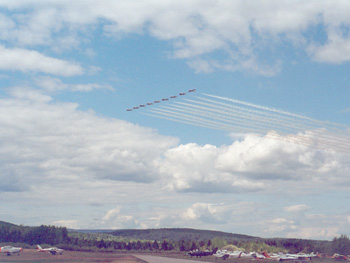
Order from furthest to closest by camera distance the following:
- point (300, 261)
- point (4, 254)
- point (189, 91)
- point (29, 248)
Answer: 1. point (29, 248)
2. point (4, 254)
3. point (300, 261)
4. point (189, 91)

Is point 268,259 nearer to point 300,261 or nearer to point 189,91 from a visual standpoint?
point 300,261

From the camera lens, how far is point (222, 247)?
195625 millimetres

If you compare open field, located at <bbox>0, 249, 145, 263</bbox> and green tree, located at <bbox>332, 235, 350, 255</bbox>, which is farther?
green tree, located at <bbox>332, 235, 350, 255</bbox>

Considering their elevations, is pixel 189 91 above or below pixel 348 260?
above

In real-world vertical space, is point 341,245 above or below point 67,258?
above

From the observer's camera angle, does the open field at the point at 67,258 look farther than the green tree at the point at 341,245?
No

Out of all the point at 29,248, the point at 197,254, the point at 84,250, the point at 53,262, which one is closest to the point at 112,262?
the point at 53,262

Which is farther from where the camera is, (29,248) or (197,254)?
(29,248)

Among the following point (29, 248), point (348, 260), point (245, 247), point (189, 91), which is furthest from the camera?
point (29, 248)

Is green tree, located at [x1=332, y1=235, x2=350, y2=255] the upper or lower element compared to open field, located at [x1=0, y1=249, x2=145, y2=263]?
upper

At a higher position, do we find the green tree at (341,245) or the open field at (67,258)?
the green tree at (341,245)

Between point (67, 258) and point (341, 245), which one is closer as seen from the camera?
point (67, 258)

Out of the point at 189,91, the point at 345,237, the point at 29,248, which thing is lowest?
the point at 29,248

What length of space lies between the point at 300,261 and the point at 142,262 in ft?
182
